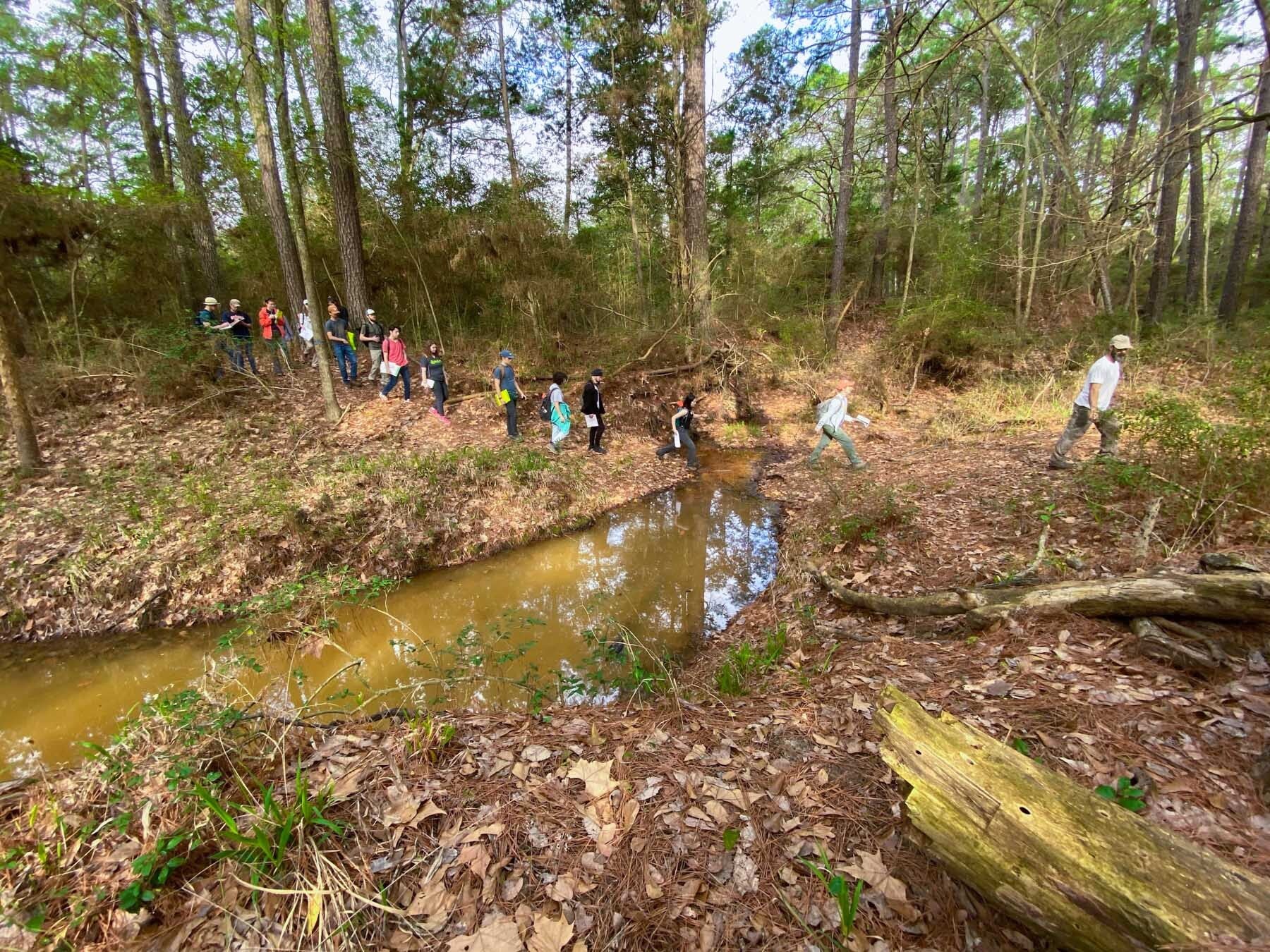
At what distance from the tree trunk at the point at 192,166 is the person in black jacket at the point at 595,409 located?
33.9 ft

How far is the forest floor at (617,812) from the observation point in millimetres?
1864

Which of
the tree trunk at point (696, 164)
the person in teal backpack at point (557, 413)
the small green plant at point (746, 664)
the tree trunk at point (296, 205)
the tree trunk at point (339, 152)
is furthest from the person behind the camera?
the tree trunk at point (696, 164)

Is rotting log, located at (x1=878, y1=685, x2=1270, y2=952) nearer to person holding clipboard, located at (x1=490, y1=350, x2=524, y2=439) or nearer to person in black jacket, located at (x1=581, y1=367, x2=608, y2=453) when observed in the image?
person in black jacket, located at (x1=581, y1=367, x2=608, y2=453)

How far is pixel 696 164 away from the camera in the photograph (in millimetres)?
12109

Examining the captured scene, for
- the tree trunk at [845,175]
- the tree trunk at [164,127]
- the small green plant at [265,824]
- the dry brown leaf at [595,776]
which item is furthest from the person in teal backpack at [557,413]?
the tree trunk at [164,127]

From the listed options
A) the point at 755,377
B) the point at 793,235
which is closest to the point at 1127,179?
the point at 755,377

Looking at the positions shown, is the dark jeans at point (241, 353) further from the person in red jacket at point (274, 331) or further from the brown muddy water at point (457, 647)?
the brown muddy water at point (457, 647)

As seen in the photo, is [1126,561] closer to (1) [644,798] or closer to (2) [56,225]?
(1) [644,798]

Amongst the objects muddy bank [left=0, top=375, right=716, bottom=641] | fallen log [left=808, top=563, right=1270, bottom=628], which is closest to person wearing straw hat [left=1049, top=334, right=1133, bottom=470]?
fallen log [left=808, top=563, right=1270, bottom=628]

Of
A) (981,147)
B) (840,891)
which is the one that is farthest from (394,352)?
(981,147)

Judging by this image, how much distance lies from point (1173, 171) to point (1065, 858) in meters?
15.5

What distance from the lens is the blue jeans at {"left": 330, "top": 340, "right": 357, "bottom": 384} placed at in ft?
35.4

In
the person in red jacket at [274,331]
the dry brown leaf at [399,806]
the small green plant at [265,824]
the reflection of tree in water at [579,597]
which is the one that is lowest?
the reflection of tree in water at [579,597]

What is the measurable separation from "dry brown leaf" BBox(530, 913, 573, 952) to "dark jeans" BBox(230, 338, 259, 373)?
1123cm
